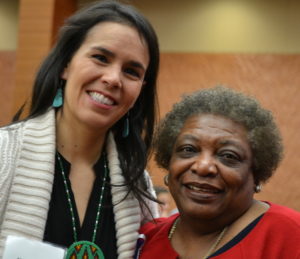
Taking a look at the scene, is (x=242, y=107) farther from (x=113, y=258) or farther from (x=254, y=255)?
(x=113, y=258)

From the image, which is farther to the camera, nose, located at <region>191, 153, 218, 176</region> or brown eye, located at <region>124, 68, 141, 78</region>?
brown eye, located at <region>124, 68, 141, 78</region>

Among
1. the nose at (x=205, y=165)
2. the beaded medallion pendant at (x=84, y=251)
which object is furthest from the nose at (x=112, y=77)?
the beaded medallion pendant at (x=84, y=251)

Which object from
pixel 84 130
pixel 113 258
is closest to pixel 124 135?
pixel 84 130

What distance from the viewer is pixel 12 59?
7141 mm

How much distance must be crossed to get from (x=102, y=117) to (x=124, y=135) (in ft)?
1.01

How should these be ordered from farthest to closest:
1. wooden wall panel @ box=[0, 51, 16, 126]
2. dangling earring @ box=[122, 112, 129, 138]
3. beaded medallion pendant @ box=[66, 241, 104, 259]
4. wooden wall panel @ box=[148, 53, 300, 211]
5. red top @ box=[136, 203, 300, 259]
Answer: wooden wall panel @ box=[0, 51, 16, 126], wooden wall panel @ box=[148, 53, 300, 211], dangling earring @ box=[122, 112, 129, 138], beaded medallion pendant @ box=[66, 241, 104, 259], red top @ box=[136, 203, 300, 259]

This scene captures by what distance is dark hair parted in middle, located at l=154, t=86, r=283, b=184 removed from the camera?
6.00ft

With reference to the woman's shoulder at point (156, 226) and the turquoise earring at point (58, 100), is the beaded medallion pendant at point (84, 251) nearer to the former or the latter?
the woman's shoulder at point (156, 226)

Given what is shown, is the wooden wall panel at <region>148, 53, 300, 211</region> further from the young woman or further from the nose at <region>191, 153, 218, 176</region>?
the nose at <region>191, 153, 218, 176</region>

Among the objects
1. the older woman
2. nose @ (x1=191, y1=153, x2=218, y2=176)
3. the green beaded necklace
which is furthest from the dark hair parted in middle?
the green beaded necklace

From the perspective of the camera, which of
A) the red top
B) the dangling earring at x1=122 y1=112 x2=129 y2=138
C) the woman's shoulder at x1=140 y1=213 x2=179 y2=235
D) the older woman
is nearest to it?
the red top

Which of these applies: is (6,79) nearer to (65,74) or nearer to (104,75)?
(65,74)

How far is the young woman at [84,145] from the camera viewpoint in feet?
5.92

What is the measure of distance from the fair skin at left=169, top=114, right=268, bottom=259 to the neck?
398mm
